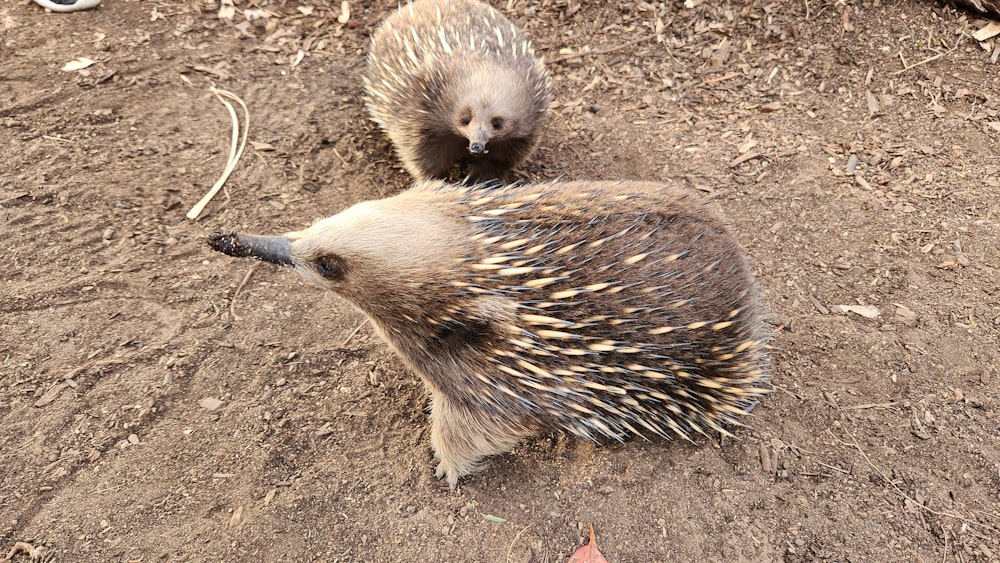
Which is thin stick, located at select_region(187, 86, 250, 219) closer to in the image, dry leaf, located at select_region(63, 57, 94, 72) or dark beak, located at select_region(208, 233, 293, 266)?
dry leaf, located at select_region(63, 57, 94, 72)

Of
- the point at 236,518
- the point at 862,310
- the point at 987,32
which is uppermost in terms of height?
the point at 987,32

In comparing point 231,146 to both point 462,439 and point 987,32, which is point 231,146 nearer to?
point 462,439

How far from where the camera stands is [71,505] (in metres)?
2.53

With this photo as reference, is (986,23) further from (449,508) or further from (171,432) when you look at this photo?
(171,432)

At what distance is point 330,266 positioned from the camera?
7.79 feet

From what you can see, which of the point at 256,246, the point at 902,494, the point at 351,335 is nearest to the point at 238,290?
the point at 351,335

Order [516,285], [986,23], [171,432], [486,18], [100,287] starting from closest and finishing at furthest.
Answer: [516,285], [171,432], [100,287], [486,18], [986,23]

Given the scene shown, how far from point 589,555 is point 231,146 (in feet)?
10.5

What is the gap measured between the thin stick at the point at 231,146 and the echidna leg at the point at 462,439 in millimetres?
1982

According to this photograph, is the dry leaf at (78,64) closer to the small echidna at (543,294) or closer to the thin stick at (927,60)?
the small echidna at (543,294)

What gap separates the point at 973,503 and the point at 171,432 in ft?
10.9

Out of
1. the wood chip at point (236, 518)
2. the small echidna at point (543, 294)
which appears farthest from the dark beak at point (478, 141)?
the wood chip at point (236, 518)

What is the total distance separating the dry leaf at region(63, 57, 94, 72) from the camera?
13.6 ft

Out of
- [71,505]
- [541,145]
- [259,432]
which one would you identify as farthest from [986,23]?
[71,505]
